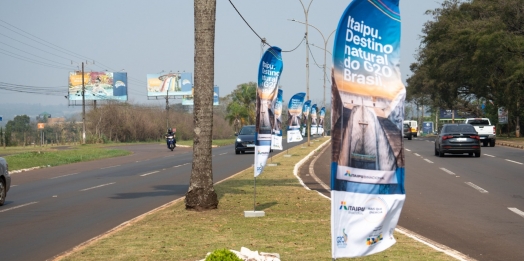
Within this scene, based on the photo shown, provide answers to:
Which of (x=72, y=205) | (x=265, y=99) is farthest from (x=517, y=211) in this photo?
(x=72, y=205)

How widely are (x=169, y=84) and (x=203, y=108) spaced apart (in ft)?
270

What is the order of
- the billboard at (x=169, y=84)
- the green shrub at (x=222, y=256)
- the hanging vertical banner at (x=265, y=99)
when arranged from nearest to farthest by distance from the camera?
the green shrub at (x=222, y=256)
the hanging vertical banner at (x=265, y=99)
the billboard at (x=169, y=84)

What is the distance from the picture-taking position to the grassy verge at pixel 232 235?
8.63 m

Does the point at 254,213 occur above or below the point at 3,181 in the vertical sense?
below

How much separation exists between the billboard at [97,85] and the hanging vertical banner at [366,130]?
3202 inches

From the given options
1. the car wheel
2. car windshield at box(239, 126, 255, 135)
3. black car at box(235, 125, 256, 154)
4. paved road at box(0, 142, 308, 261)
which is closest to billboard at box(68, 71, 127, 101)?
car windshield at box(239, 126, 255, 135)

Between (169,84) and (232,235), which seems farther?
(169,84)

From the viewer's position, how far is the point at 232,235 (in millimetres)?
10000

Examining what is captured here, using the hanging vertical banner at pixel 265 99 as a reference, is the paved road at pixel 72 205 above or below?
below

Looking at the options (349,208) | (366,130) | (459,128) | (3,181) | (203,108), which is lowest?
(3,181)

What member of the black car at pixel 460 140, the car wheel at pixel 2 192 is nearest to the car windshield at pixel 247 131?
the black car at pixel 460 140

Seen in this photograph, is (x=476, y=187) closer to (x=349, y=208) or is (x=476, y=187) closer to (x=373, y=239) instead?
(x=373, y=239)

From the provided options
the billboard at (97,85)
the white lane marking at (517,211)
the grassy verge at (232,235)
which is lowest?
the white lane marking at (517,211)

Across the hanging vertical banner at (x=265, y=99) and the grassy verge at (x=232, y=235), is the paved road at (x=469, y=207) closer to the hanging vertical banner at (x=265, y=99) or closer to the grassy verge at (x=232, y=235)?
the grassy verge at (x=232, y=235)
